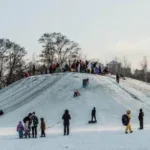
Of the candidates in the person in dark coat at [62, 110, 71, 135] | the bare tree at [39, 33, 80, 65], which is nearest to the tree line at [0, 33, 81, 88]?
the bare tree at [39, 33, 80, 65]

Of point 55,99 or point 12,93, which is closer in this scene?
point 55,99

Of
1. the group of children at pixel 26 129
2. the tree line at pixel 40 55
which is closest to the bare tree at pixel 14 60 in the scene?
the tree line at pixel 40 55

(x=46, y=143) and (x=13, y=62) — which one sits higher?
(x=13, y=62)

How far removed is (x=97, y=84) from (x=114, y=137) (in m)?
23.3

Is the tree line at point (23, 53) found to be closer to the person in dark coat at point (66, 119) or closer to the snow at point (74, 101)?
the snow at point (74, 101)

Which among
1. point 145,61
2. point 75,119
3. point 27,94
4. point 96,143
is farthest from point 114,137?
point 145,61

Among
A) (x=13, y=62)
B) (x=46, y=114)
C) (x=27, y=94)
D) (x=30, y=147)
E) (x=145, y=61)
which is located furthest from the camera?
(x=145, y=61)

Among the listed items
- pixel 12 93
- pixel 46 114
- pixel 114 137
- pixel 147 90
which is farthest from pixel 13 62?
pixel 114 137

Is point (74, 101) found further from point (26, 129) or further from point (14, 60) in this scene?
point (14, 60)

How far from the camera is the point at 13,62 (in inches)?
3140

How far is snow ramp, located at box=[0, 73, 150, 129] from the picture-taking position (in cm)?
3978

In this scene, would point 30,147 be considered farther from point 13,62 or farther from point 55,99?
point 13,62

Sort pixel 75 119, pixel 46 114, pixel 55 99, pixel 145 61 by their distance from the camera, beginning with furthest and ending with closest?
pixel 145 61 < pixel 55 99 < pixel 46 114 < pixel 75 119

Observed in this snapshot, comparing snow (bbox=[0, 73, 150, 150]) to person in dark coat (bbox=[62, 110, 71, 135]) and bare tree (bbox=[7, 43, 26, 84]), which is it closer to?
person in dark coat (bbox=[62, 110, 71, 135])
